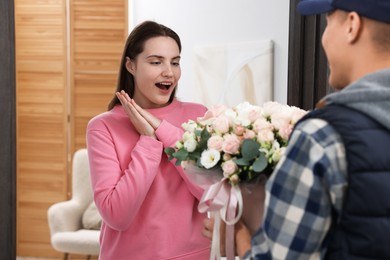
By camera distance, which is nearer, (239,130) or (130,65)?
(239,130)

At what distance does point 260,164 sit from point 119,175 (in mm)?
635

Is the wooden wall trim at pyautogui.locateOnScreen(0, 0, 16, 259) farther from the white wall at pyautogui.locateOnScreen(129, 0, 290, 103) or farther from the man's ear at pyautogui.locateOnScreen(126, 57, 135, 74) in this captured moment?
the white wall at pyautogui.locateOnScreen(129, 0, 290, 103)

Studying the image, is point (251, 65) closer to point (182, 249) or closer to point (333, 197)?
point (182, 249)

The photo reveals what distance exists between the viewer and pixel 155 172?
1.89m

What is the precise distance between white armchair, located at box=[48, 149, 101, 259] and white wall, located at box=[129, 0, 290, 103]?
1.26 meters

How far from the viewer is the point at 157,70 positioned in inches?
79.7

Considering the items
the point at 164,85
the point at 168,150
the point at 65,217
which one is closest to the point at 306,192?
the point at 168,150

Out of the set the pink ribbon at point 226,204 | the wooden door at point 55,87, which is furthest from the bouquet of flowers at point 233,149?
the wooden door at point 55,87

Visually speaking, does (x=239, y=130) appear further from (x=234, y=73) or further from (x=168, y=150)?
(x=234, y=73)


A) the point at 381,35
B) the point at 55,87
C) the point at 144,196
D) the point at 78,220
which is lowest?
the point at 78,220

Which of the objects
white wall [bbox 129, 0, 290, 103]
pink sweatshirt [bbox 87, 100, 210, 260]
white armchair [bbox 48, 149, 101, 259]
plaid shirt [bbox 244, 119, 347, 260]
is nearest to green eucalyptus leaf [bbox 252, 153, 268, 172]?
plaid shirt [bbox 244, 119, 347, 260]

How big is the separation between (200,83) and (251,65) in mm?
413

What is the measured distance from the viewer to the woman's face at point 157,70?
202 cm

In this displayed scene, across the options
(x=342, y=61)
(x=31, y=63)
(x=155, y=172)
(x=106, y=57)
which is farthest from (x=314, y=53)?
(x=31, y=63)
